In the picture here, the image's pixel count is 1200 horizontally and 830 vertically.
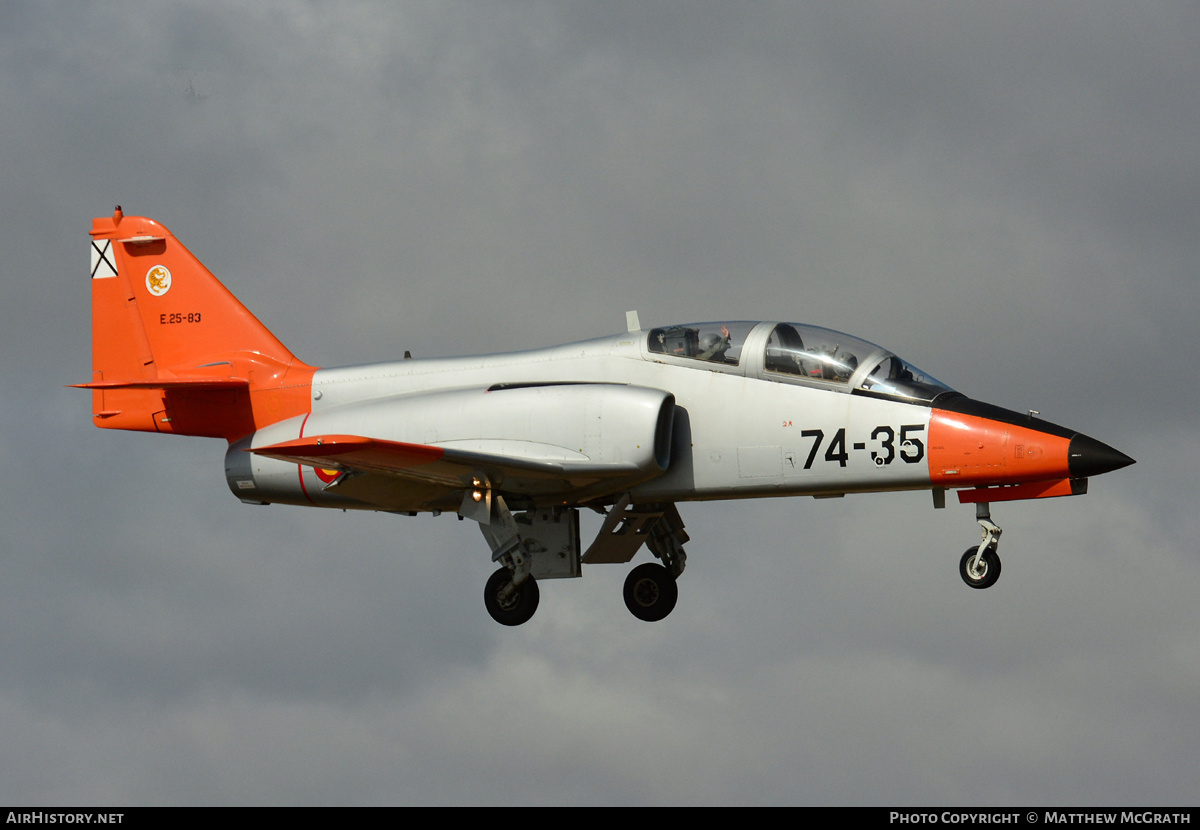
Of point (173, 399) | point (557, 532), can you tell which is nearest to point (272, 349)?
point (173, 399)

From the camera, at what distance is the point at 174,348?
70.3ft

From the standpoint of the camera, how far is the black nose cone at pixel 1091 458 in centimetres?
1583

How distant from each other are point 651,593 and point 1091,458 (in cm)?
666

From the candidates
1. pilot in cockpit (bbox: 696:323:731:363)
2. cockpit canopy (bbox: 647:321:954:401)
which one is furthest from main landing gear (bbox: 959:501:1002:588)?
pilot in cockpit (bbox: 696:323:731:363)

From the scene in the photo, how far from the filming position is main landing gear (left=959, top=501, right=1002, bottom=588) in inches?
646

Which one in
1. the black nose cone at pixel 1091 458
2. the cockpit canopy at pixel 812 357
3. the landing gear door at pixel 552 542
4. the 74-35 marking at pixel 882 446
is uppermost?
the cockpit canopy at pixel 812 357

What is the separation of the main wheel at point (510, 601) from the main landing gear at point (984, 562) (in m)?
5.60

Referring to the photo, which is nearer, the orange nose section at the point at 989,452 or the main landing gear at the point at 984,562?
the orange nose section at the point at 989,452

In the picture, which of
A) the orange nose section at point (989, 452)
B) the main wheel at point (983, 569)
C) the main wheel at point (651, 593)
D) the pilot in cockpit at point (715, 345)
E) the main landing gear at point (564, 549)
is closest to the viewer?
the orange nose section at point (989, 452)

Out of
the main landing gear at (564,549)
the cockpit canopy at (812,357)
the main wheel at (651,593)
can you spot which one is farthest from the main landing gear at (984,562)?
the main wheel at (651,593)

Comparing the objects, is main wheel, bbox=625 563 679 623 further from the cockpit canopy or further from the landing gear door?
the cockpit canopy

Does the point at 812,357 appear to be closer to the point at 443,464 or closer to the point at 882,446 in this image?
the point at 882,446

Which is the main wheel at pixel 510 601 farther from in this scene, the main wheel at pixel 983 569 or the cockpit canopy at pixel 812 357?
the main wheel at pixel 983 569

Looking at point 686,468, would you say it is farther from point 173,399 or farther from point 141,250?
point 141,250
